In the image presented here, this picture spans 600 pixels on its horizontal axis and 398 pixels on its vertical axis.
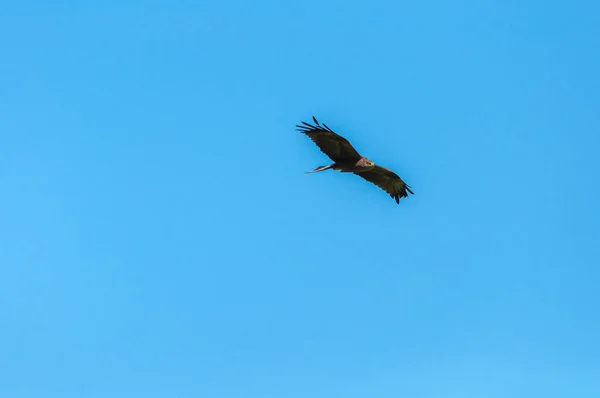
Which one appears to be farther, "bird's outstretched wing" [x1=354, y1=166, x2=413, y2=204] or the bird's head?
"bird's outstretched wing" [x1=354, y1=166, x2=413, y2=204]

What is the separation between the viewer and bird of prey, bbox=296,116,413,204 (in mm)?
24609

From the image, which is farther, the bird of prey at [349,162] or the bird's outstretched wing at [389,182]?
the bird's outstretched wing at [389,182]

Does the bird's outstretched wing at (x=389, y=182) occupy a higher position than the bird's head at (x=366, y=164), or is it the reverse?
the bird's outstretched wing at (x=389, y=182)

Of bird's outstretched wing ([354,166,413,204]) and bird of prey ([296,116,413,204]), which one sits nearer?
bird of prey ([296,116,413,204])

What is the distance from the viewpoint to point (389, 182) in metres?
28.0

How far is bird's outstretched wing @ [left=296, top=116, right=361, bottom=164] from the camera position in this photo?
24.5 m

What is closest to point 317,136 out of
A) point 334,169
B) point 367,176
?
point 334,169

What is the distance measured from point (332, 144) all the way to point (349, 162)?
1.07 metres

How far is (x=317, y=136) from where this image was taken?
2473cm

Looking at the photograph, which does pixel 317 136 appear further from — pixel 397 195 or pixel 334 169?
pixel 397 195

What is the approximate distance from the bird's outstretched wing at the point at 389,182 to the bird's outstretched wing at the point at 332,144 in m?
2.14

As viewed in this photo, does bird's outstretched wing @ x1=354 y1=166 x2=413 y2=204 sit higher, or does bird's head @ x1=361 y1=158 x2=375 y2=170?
bird's outstretched wing @ x1=354 y1=166 x2=413 y2=204

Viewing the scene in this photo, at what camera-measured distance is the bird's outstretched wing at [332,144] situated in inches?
965

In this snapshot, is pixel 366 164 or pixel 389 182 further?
pixel 389 182
